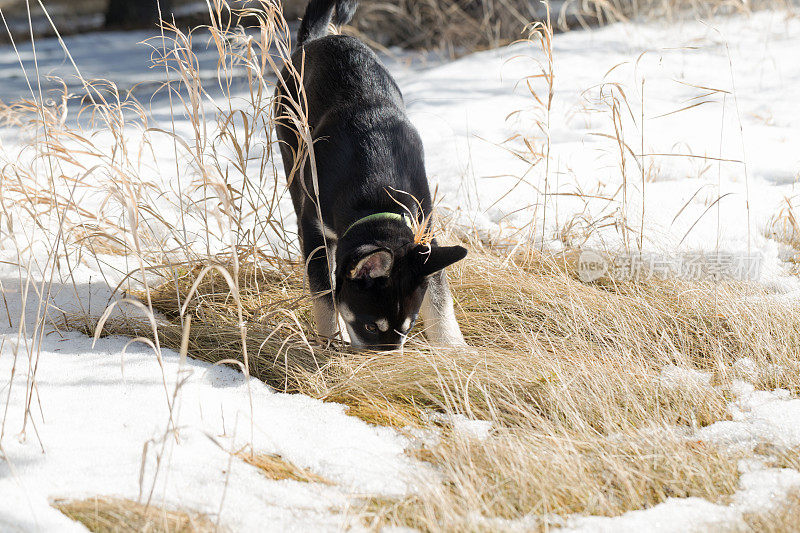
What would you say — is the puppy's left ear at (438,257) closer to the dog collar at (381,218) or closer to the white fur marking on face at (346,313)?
the dog collar at (381,218)

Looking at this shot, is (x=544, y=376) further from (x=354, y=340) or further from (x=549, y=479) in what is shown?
(x=354, y=340)

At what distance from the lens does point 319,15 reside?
381 centimetres

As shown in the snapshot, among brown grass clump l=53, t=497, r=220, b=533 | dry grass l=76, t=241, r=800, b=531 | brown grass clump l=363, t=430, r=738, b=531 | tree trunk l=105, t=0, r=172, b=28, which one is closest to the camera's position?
brown grass clump l=53, t=497, r=220, b=533

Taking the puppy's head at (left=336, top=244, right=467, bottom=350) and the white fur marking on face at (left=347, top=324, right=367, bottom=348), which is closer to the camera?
the puppy's head at (left=336, top=244, right=467, bottom=350)

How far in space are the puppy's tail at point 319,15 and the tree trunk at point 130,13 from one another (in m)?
6.87

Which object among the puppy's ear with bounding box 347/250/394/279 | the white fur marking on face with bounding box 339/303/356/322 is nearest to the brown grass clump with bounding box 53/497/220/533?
the puppy's ear with bounding box 347/250/394/279

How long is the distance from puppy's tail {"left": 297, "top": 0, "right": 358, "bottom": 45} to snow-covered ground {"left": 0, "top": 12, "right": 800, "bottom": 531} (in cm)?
107

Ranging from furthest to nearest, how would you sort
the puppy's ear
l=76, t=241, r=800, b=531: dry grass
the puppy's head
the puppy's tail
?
the puppy's tail → the puppy's head → the puppy's ear → l=76, t=241, r=800, b=531: dry grass

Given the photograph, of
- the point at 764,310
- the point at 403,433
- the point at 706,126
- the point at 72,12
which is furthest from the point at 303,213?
the point at 72,12

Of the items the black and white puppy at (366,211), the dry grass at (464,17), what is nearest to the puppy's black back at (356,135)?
the black and white puppy at (366,211)

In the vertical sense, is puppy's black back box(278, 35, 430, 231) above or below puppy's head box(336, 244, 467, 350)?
above

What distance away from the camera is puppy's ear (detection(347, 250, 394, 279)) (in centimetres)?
239

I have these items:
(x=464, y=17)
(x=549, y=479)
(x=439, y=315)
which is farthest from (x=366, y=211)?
(x=464, y=17)

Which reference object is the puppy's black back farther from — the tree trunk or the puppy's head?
the tree trunk
